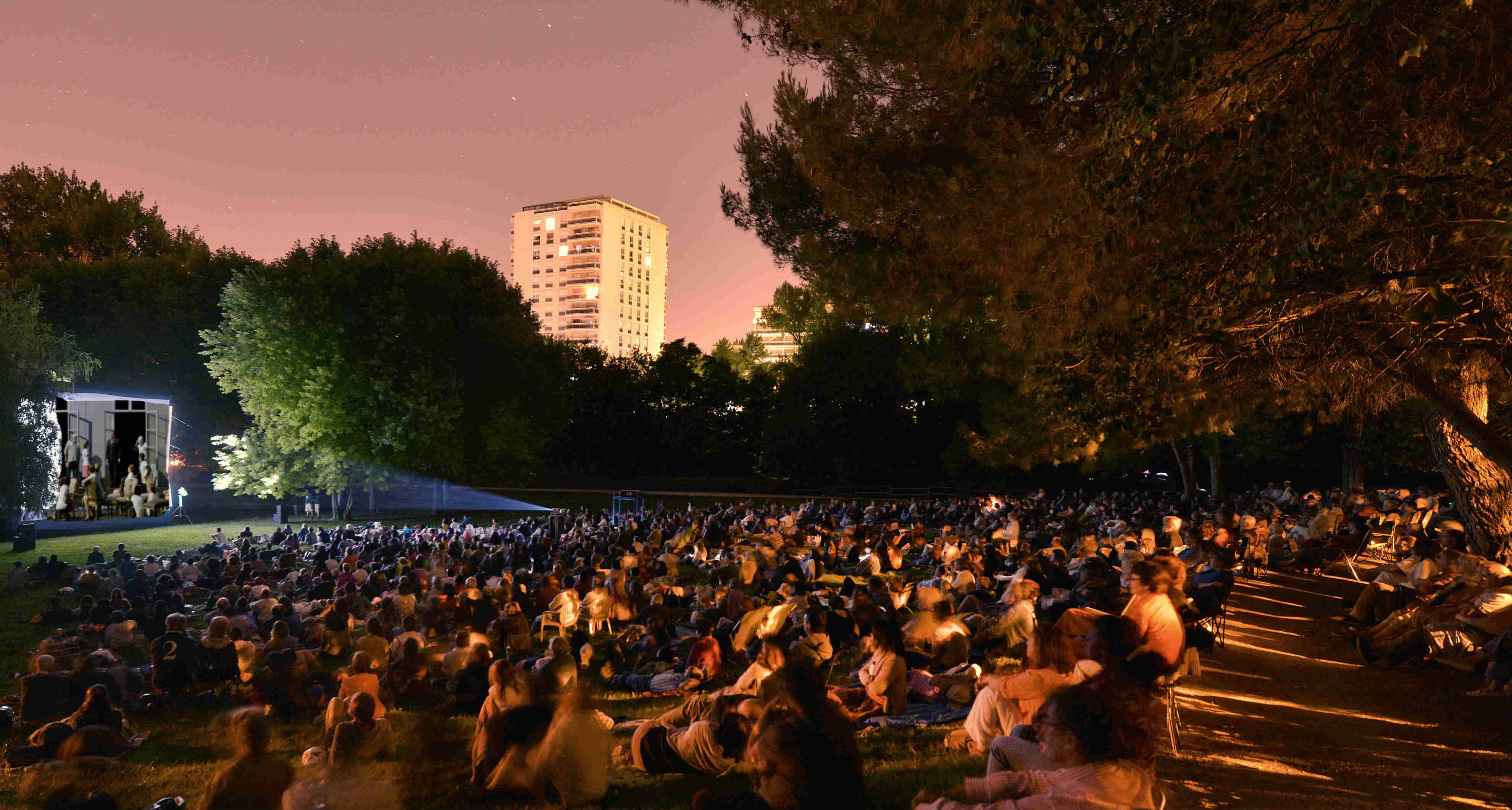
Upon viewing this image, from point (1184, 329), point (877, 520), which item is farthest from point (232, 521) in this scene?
point (1184, 329)

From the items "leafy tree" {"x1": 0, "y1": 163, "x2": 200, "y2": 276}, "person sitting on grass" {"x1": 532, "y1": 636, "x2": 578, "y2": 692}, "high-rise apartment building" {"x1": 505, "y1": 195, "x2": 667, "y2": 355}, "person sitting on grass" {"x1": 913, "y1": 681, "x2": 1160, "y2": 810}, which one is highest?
"high-rise apartment building" {"x1": 505, "y1": 195, "x2": 667, "y2": 355}

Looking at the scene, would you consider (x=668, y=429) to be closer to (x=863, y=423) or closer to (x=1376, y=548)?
(x=863, y=423)

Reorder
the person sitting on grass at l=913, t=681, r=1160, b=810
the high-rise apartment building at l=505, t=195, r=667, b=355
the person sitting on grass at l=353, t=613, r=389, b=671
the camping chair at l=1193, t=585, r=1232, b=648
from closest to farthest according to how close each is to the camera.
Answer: the person sitting on grass at l=913, t=681, r=1160, b=810
the person sitting on grass at l=353, t=613, r=389, b=671
the camping chair at l=1193, t=585, r=1232, b=648
the high-rise apartment building at l=505, t=195, r=667, b=355

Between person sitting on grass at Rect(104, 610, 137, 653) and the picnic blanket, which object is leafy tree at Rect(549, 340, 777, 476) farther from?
the picnic blanket

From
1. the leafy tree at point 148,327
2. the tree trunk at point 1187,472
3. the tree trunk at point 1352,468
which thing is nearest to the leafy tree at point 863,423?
the tree trunk at point 1187,472

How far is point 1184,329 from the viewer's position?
7.28 m

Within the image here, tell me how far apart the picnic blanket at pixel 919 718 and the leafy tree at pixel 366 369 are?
24.5m

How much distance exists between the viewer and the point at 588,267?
137 meters

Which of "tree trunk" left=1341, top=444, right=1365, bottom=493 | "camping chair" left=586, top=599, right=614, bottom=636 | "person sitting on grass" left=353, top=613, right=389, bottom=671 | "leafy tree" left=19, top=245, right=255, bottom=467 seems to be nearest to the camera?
"person sitting on grass" left=353, top=613, right=389, bottom=671

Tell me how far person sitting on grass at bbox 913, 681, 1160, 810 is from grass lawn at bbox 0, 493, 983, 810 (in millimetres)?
1675

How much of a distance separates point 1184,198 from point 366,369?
27180mm

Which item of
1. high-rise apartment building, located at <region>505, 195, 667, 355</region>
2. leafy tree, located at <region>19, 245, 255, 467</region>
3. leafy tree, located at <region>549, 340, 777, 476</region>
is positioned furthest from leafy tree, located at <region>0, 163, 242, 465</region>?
high-rise apartment building, located at <region>505, 195, 667, 355</region>

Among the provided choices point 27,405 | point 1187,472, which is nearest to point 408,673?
point 27,405

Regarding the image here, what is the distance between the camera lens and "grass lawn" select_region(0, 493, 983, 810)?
4.75m
